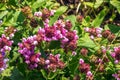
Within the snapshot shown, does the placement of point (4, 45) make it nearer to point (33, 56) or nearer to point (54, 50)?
point (33, 56)

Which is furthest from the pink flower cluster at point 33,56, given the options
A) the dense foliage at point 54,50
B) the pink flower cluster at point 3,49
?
the pink flower cluster at point 3,49

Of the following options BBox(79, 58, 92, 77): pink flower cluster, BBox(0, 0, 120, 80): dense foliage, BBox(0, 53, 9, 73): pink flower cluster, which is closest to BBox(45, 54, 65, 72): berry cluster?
BBox(0, 0, 120, 80): dense foliage

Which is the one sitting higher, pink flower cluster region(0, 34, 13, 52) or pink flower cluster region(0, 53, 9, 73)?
pink flower cluster region(0, 34, 13, 52)

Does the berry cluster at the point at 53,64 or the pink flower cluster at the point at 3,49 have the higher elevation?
the pink flower cluster at the point at 3,49

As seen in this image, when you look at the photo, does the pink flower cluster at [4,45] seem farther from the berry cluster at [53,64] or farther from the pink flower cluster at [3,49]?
the berry cluster at [53,64]

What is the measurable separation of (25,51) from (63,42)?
0.93 ft

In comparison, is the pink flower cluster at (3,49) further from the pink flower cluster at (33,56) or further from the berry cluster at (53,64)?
the berry cluster at (53,64)

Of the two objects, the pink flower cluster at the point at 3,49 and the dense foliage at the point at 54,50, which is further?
the dense foliage at the point at 54,50

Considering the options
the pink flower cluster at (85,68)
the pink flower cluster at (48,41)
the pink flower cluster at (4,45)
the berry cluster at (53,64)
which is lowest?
the pink flower cluster at (85,68)

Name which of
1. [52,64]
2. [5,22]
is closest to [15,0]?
[5,22]

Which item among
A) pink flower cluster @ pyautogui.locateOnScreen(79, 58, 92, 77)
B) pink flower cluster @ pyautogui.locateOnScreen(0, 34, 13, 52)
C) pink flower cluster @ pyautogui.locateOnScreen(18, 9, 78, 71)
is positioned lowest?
pink flower cluster @ pyautogui.locateOnScreen(79, 58, 92, 77)

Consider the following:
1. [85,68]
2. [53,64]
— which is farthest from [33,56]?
[85,68]

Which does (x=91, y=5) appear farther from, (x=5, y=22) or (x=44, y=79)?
(x=44, y=79)

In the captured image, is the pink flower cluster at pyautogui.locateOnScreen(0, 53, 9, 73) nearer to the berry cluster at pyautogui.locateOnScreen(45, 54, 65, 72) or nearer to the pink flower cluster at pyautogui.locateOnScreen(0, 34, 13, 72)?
the pink flower cluster at pyautogui.locateOnScreen(0, 34, 13, 72)
